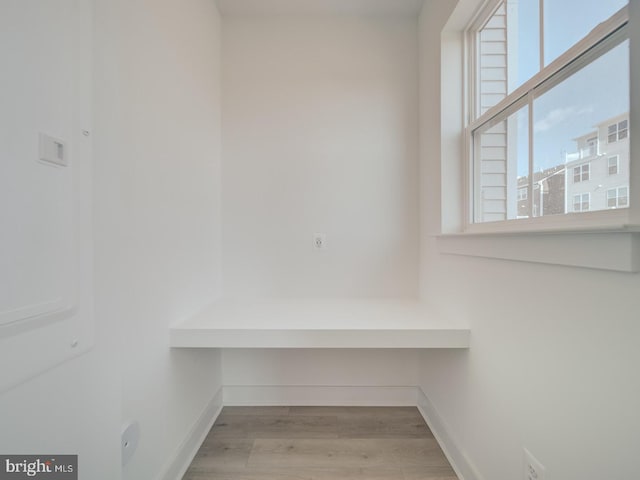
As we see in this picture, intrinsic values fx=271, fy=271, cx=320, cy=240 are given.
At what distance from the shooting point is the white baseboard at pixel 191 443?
1.15 metres

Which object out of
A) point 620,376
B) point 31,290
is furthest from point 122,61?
point 620,376

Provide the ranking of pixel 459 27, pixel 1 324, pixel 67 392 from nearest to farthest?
pixel 1 324, pixel 67 392, pixel 459 27

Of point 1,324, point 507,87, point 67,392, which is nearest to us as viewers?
point 1,324

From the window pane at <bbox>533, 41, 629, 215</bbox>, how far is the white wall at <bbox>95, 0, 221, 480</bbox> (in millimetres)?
1344

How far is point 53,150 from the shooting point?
0.60 m

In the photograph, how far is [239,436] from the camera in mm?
1468

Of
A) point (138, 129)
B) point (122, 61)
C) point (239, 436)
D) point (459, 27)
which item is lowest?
point (239, 436)

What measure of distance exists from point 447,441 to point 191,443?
1254 mm

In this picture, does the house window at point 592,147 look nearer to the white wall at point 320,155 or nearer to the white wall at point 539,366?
the white wall at point 539,366

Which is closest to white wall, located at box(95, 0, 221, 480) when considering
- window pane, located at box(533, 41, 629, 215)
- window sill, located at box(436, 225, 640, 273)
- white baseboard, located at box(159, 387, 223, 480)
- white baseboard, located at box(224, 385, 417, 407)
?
white baseboard, located at box(159, 387, 223, 480)

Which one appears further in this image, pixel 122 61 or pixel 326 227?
pixel 326 227

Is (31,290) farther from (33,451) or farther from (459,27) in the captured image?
(459,27)

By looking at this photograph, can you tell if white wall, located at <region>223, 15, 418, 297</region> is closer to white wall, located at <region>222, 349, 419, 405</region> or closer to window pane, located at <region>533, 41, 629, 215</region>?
white wall, located at <region>222, 349, 419, 405</region>

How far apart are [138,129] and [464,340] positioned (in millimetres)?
1523
